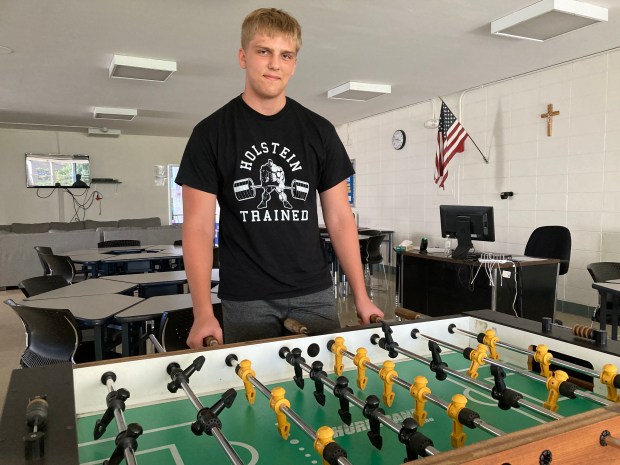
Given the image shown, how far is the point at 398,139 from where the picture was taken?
8.19m

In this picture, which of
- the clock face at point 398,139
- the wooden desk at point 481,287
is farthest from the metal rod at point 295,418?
the clock face at point 398,139

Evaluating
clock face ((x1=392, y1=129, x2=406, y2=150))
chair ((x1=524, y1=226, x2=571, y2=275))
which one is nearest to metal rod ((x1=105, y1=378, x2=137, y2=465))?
chair ((x1=524, y1=226, x2=571, y2=275))

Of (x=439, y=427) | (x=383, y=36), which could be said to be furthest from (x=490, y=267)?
(x=439, y=427)

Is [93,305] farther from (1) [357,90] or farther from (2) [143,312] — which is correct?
(1) [357,90]

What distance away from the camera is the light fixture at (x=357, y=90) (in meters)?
6.28

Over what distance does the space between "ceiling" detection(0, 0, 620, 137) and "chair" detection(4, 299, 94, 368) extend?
2.52 m

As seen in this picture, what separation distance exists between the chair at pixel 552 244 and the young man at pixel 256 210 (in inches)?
162

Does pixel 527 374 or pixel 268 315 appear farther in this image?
pixel 268 315

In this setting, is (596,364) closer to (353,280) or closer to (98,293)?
(353,280)

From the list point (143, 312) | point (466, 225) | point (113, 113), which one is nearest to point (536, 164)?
point (466, 225)

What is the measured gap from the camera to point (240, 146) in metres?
1.61

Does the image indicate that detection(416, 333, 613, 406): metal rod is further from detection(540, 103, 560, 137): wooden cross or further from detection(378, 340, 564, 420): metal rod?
detection(540, 103, 560, 137): wooden cross

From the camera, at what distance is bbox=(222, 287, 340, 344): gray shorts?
1.62 metres

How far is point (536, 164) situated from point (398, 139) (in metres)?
2.72
